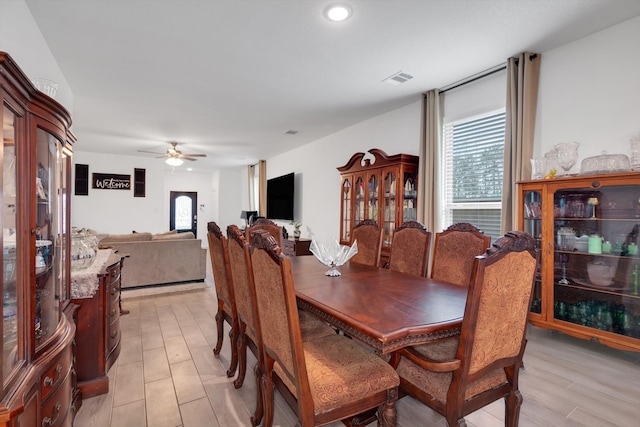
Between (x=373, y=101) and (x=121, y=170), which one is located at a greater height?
(x=373, y=101)

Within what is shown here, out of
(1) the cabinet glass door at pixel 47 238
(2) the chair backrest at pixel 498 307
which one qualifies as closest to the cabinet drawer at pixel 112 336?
(1) the cabinet glass door at pixel 47 238

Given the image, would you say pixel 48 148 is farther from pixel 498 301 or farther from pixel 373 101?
pixel 373 101

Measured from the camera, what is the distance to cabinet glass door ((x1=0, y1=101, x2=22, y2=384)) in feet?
2.99

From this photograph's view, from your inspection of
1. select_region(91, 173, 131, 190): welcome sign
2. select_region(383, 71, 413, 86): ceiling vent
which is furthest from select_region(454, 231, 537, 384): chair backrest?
select_region(91, 173, 131, 190): welcome sign

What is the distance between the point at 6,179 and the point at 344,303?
1353mm

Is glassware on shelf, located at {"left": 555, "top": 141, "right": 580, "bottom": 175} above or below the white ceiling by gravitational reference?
below

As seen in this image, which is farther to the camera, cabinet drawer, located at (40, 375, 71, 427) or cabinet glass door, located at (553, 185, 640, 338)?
cabinet glass door, located at (553, 185, 640, 338)

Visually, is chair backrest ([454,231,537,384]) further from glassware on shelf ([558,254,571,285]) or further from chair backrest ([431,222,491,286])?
glassware on shelf ([558,254,571,285])

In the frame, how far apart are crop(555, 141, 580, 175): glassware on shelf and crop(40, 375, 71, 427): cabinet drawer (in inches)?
142

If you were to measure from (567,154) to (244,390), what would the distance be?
124 inches

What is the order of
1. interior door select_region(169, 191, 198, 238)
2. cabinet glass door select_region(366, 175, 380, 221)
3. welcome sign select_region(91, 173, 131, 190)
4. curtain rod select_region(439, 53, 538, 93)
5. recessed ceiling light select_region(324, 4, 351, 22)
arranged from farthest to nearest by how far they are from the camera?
interior door select_region(169, 191, 198, 238) < welcome sign select_region(91, 173, 131, 190) < cabinet glass door select_region(366, 175, 380, 221) < curtain rod select_region(439, 53, 538, 93) < recessed ceiling light select_region(324, 4, 351, 22)

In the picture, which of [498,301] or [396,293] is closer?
[498,301]

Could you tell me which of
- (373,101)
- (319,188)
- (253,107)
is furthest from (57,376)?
(319,188)

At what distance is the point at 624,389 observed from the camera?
201 centimetres
